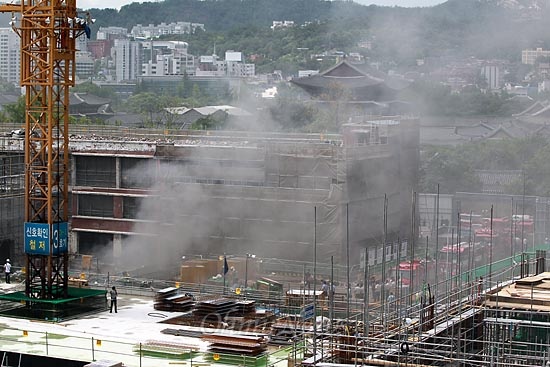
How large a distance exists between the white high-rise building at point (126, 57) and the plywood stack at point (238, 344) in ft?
288

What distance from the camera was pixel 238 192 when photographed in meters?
29.6

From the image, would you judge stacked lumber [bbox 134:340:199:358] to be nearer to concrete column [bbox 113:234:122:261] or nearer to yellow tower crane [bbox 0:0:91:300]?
yellow tower crane [bbox 0:0:91:300]

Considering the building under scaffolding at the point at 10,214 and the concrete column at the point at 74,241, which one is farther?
the concrete column at the point at 74,241

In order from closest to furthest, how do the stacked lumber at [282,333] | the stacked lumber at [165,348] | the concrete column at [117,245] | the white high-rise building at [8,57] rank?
the stacked lumber at [165,348] → the stacked lumber at [282,333] → the concrete column at [117,245] → the white high-rise building at [8,57]

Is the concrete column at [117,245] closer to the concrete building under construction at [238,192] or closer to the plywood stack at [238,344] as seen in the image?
the concrete building under construction at [238,192]

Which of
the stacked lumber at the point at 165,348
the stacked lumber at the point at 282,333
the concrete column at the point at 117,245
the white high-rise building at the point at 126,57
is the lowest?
the concrete column at the point at 117,245

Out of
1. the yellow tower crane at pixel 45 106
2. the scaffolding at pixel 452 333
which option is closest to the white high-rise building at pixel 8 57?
the yellow tower crane at pixel 45 106

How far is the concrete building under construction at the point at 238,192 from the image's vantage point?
2856cm

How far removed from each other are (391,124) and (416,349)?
57.6ft

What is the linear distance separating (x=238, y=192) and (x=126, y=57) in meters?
78.1

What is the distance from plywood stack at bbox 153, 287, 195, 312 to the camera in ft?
68.2

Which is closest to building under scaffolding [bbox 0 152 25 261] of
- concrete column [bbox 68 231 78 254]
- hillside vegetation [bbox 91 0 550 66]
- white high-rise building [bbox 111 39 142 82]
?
concrete column [bbox 68 231 78 254]

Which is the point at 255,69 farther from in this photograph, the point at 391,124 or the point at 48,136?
the point at 48,136

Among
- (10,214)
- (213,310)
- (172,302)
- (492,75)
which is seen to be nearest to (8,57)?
(492,75)
